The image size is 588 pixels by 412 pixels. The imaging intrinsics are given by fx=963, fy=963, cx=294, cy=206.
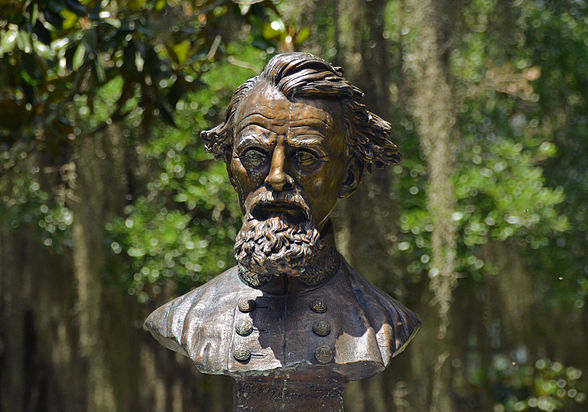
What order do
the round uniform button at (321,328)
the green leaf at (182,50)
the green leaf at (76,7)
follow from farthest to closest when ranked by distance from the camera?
1. the green leaf at (182,50)
2. the green leaf at (76,7)
3. the round uniform button at (321,328)

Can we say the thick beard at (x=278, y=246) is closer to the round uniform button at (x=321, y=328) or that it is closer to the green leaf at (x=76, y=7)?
the round uniform button at (x=321, y=328)

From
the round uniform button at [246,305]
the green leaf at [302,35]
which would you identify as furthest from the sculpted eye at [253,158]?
the green leaf at [302,35]

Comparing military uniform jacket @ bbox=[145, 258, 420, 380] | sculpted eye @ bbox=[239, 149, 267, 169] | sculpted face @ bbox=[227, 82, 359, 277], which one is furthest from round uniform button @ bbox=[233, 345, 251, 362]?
sculpted eye @ bbox=[239, 149, 267, 169]

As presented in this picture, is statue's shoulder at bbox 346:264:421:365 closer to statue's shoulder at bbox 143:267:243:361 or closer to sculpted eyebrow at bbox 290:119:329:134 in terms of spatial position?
statue's shoulder at bbox 143:267:243:361

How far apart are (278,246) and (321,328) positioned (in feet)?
1.01

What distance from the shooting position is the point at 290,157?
119 inches

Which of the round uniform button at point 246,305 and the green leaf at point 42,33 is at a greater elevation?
the green leaf at point 42,33

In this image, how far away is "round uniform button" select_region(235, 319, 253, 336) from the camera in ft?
10.1

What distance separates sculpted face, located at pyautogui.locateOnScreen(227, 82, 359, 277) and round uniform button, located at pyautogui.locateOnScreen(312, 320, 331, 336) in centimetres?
18

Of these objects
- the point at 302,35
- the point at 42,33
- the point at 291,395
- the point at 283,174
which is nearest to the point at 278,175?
the point at 283,174

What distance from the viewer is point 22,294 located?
21.4 feet

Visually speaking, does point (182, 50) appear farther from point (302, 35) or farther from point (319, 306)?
point (319, 306)

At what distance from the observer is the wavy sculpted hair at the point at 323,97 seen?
3037mm

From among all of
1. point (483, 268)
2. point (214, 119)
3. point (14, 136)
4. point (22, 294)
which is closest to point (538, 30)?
point (483, 268)
